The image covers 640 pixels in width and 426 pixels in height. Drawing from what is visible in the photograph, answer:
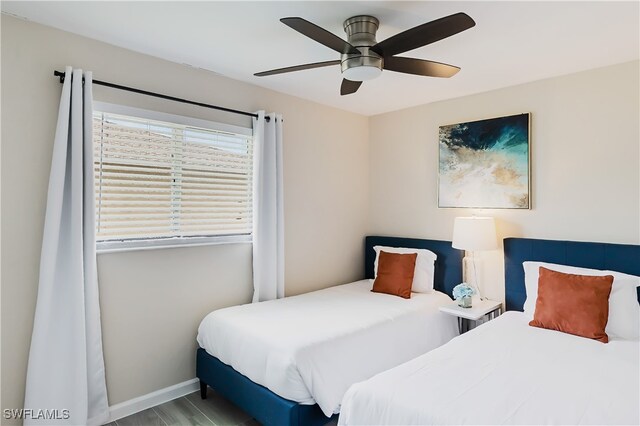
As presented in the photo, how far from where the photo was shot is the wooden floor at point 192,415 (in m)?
2.48

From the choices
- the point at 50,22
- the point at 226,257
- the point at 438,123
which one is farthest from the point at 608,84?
the point at 50,22

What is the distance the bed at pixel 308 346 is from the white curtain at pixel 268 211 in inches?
8.7

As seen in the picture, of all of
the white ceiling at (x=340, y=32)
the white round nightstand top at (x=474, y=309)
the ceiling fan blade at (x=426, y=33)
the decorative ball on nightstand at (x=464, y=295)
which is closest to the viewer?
the ceiling fan blade at (x=426, y=33)

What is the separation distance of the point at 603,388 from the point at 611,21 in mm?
1991

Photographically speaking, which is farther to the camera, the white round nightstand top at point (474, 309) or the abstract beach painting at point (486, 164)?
the abstract beach painting at point (486, 164)

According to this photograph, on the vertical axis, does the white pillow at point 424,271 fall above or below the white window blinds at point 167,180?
below

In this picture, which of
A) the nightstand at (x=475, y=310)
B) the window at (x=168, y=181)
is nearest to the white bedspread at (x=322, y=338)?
the nightstand at (x=475, y=310)

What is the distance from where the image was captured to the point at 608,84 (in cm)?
279

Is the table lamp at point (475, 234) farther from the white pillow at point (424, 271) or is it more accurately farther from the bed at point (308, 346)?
the bed at point (308, 346)

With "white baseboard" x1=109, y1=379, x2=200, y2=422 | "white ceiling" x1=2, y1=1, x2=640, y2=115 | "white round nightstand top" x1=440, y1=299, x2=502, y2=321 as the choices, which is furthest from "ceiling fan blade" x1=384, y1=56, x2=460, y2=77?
"white baseboard" x1=109, y1=379, x2=200, y2=422

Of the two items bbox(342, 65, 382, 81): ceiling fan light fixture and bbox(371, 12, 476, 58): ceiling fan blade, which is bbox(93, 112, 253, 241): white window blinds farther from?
bbox(371, 12, 476, 58): ceiling fan blade

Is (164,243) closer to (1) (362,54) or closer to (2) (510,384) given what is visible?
(1) (362,54)

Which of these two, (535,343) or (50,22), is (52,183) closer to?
(50,22)

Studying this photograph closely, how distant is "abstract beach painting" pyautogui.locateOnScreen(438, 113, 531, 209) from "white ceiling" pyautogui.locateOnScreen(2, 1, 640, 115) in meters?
0.45
